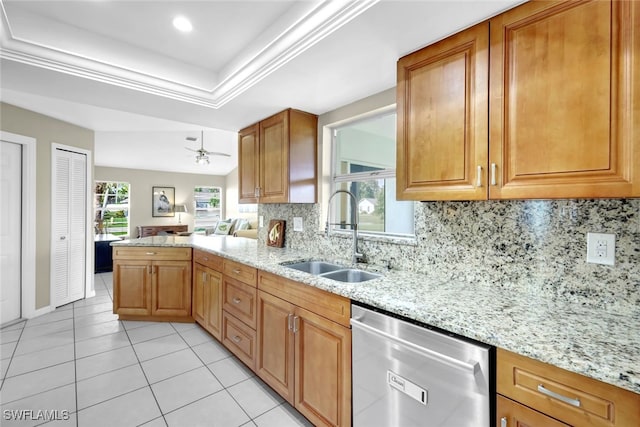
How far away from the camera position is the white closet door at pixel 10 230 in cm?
308

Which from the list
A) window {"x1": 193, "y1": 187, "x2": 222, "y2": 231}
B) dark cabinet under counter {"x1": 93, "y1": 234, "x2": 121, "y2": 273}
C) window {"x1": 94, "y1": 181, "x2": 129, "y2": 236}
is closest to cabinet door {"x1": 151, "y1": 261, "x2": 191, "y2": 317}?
dark cabinet under counter {"x1": 93, "y1": 234, "x2": 121, "y2": 273}

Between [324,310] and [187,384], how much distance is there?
132 centimetres

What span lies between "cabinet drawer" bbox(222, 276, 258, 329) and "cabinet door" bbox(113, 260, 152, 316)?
4.06 ft

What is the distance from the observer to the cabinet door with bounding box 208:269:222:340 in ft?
8.54

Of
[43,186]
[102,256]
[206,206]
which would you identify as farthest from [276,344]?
[206,206]

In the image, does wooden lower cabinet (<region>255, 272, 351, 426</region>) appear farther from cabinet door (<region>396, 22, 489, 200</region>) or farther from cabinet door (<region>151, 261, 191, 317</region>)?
cabinet door (<region>151, 261, 191, 317</region>)

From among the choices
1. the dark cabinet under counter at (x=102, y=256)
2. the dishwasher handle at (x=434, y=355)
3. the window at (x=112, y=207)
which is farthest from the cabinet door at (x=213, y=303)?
the window at (x=112, y=207)

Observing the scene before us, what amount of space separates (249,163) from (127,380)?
2.10m

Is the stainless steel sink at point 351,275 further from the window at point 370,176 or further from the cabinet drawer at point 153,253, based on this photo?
the cabinet drawer at point 153,253

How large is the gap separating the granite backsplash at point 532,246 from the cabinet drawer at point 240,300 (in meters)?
1.03

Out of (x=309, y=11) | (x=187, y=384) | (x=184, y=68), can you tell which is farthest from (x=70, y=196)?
(x=309, y=11)

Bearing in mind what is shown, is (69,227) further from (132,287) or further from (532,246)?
(532,246)

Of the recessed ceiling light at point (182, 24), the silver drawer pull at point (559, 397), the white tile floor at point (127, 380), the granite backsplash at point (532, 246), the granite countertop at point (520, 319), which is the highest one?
the recessed ceiling light at point (182, 24)

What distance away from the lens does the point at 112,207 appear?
25.4 feet
